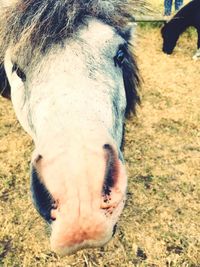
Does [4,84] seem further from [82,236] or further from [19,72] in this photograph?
[82,236]

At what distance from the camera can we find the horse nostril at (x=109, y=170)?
155 centimetres

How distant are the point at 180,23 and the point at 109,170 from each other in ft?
18.8

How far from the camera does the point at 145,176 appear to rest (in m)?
3.66

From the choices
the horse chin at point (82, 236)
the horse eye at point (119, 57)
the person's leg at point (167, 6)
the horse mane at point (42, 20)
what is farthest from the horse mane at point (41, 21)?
the person's leg at point (167, 6)

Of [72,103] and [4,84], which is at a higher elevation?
[72,103]

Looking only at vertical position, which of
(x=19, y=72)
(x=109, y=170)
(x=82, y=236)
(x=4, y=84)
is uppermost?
(x=19, y=72)

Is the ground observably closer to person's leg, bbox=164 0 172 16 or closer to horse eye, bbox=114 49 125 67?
horse eye, bbox=114 49 125 67

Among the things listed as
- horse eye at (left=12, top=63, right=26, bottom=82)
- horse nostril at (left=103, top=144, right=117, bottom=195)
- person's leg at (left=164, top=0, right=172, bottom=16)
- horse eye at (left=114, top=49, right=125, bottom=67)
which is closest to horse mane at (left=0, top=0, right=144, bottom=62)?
horse eye at (left=12, top=63, right=26, bottom=82)

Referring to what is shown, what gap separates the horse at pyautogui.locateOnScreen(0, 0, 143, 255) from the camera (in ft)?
4.86

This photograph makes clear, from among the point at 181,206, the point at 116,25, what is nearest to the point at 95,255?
the point at 181,206

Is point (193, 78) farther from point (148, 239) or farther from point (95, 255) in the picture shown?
point (95, 255)

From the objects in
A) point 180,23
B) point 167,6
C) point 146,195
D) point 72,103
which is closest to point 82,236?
point 72,103

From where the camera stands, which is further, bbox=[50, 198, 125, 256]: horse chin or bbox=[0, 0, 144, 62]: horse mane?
bbox=[0, 0, 144, 62]: horse mane

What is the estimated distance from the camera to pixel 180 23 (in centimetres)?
658
